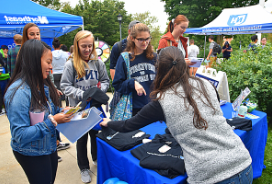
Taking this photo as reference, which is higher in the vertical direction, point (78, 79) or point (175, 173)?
point (78, 79)

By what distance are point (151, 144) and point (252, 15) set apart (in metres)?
9.56

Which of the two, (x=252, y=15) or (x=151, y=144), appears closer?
(x=151, y=144)

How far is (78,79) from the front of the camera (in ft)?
6.99

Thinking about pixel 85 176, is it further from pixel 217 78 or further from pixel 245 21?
pixel 245 21

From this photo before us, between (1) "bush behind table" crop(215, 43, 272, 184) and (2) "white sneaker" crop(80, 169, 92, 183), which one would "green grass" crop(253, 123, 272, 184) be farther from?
(2) "white sneaker" crop(80, 169, 92, 183)

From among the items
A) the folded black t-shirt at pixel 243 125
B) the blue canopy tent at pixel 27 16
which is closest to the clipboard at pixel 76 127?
the folded black t-shirt at pixel 243 125

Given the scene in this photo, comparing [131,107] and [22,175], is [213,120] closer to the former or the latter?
[131,107]

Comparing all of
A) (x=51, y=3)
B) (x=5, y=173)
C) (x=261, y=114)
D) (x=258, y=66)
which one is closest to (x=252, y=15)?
(x=258, y=66)

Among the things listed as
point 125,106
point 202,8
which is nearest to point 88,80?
point 125,106

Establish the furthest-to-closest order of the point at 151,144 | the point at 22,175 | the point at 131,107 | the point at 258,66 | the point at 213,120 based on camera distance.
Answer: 1. the point at 258,66
2. the point at 22,175
3. the point at 131,107
4. the point at 151,144
5. the point at 213,120

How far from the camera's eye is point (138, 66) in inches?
82.2

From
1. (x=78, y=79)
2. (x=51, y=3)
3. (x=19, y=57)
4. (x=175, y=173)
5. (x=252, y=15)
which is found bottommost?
(x=175, y=173)

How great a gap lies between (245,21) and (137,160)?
9444 millimetres

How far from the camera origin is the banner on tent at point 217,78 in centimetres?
246
